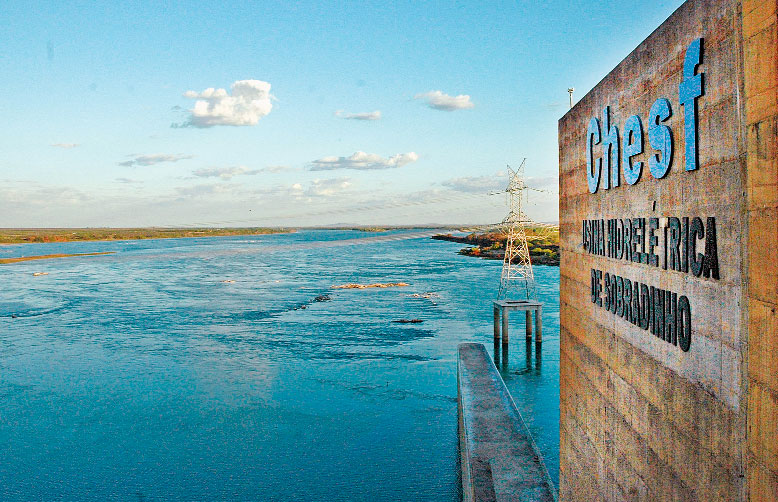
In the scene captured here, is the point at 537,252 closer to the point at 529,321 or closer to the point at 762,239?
the point at 529,321

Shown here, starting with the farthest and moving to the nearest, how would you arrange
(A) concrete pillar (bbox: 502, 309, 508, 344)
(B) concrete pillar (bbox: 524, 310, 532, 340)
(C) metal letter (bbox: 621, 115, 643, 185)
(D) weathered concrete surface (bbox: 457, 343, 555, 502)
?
(B) concrete pillar (bbox: 524, 310, 532, 340) → (A) concrete pillar (bbox: 502, 309, 508, 344) → (D) weathered concrete surface (bbox: 457, 343, 555, 502) → (C) metal letter (bbox: 621, 115, 643, 185)

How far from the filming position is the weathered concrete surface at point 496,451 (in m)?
13.6

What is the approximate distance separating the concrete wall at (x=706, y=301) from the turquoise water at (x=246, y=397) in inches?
451

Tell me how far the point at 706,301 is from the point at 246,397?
2485 cm

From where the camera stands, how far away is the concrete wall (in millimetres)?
4941

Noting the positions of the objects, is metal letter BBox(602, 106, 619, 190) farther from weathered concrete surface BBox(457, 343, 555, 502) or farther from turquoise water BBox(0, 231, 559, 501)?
turquoise water BBox(0, 231, 559, 501)

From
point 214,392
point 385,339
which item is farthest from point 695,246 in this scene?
point 385,339

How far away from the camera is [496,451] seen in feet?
51.6

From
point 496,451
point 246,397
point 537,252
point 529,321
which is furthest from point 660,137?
point 537,252

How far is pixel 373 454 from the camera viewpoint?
21.0 m

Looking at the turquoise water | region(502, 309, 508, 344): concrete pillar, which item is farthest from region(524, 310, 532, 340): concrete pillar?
region(502, 309, 508, 344): concrete pillar

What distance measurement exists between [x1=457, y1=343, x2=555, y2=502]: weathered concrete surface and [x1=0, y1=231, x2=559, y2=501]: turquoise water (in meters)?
2.50

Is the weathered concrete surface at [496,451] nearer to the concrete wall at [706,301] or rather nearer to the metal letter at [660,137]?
the concrete wall at [706,301]

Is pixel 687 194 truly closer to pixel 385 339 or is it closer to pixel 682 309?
pixel 682 309
